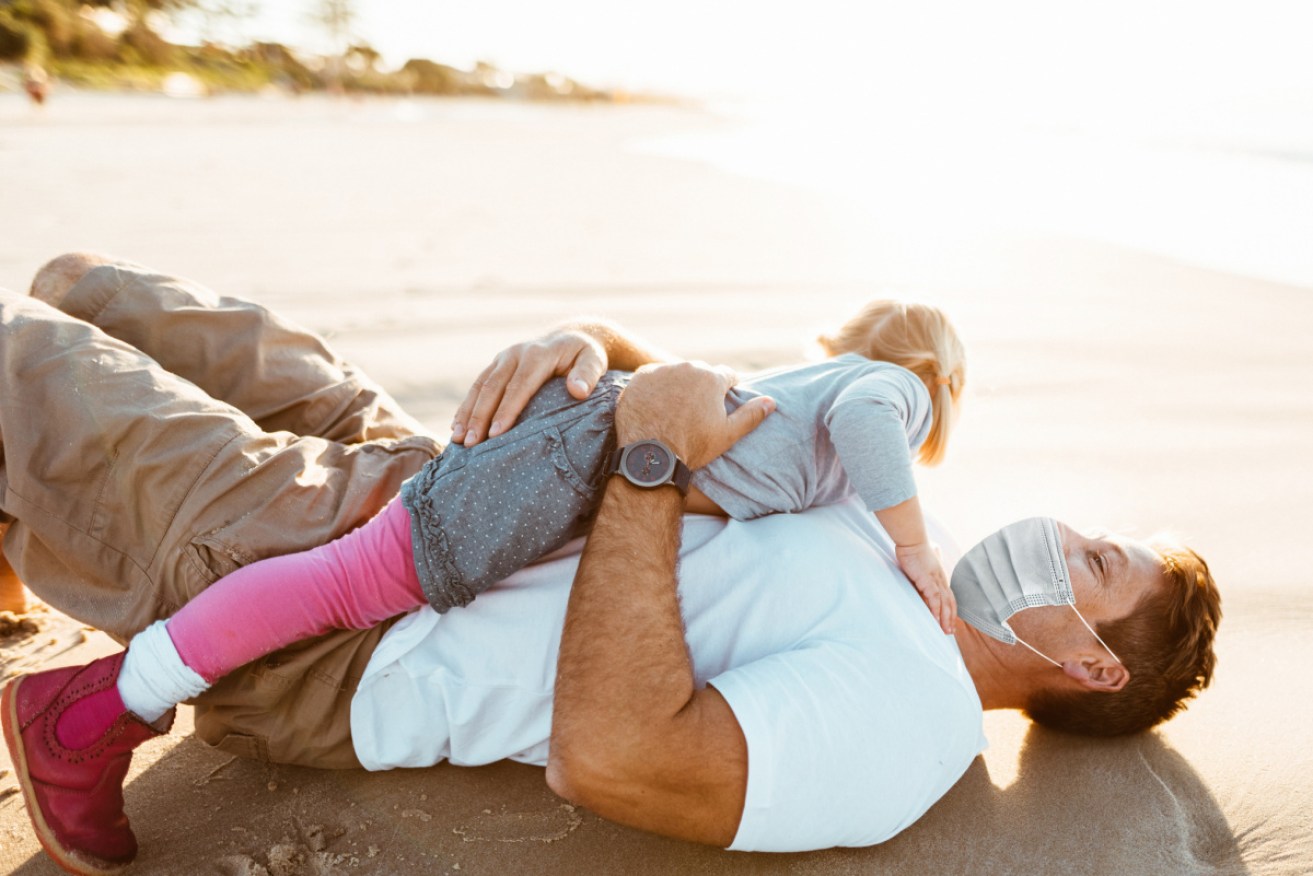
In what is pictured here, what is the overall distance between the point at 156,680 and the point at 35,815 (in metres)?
0.33

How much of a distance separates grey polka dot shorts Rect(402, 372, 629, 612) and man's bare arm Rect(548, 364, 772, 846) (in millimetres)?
133

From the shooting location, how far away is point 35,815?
6.49 feet

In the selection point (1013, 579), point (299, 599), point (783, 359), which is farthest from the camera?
point (783, 359)

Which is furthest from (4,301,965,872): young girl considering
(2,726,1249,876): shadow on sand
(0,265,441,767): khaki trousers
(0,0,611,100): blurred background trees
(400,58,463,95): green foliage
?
(400,58,463,95): green foliage

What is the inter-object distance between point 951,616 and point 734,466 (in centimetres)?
61

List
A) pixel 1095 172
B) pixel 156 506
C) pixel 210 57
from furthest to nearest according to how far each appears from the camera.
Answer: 1. pixel 210 57
2. pixel 1095 172
3. pixel 156 506

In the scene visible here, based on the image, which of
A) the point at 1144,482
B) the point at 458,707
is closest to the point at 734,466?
the point at 458,707

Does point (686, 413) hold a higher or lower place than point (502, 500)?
higher

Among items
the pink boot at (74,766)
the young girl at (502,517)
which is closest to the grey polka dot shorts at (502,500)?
the young girl at (502,517)

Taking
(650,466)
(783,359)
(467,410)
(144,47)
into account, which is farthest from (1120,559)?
(144,47)

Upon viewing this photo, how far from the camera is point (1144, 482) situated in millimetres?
4238

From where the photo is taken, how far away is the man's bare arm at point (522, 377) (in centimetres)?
231

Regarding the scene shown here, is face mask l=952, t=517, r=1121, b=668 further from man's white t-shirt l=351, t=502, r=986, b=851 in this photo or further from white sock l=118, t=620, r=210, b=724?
white sock l=118, t=620, r=210, b=724

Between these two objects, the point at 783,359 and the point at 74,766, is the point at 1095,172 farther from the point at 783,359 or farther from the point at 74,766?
the point at 74,766
